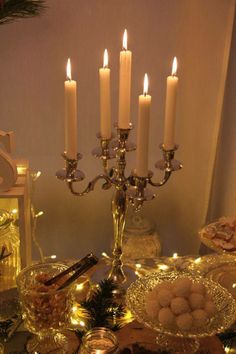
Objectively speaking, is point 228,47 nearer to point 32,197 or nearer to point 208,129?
point 208,129

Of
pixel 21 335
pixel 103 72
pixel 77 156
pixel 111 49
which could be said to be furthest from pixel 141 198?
pixel 111 49

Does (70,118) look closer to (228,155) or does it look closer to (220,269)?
(220,269)

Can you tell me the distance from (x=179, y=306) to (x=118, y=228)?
0.29 metres

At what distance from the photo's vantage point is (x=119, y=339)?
3.14ft

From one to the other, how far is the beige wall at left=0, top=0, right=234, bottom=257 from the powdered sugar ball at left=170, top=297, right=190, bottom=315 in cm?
79

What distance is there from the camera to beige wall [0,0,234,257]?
4.80 feet

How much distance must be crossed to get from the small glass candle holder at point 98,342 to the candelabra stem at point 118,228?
0.29m

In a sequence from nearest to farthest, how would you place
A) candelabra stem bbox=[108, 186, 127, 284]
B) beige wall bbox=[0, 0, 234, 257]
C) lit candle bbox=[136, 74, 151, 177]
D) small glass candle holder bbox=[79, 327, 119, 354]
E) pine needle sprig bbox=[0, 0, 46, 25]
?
1. small glass candle holder bbox=[79, 327, 119, 354]
2. lit candle bbox=[136, 74, 151, 177]
3. candelabra stem bbox=[108, 186, 127, 284]
4. pine needle sprig bbox=[0, 0, 46, 25]
5. beige wall bbox=[0, 0, 234, 257]

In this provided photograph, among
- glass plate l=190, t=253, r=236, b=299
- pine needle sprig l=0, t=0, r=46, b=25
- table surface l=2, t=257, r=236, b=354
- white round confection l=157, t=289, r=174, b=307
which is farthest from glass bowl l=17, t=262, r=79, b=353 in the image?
pine needle sprig l=0, t=0, r=46, b=25

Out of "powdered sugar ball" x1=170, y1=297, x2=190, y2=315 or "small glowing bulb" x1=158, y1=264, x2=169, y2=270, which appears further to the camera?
"small glowing bulb" x1=158, y1=264, x2=169, y2=270

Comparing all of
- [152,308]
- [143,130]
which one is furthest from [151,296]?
[143,130]

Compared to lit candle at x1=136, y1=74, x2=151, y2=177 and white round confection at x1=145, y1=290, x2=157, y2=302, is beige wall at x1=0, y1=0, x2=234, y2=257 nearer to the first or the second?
lit candle at x1=136, y1=74, x2=151, y2=177

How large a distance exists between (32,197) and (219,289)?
0.75m

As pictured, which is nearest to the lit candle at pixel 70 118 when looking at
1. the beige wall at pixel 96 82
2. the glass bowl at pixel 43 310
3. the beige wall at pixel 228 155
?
the glass bowl at pixel 43 310
